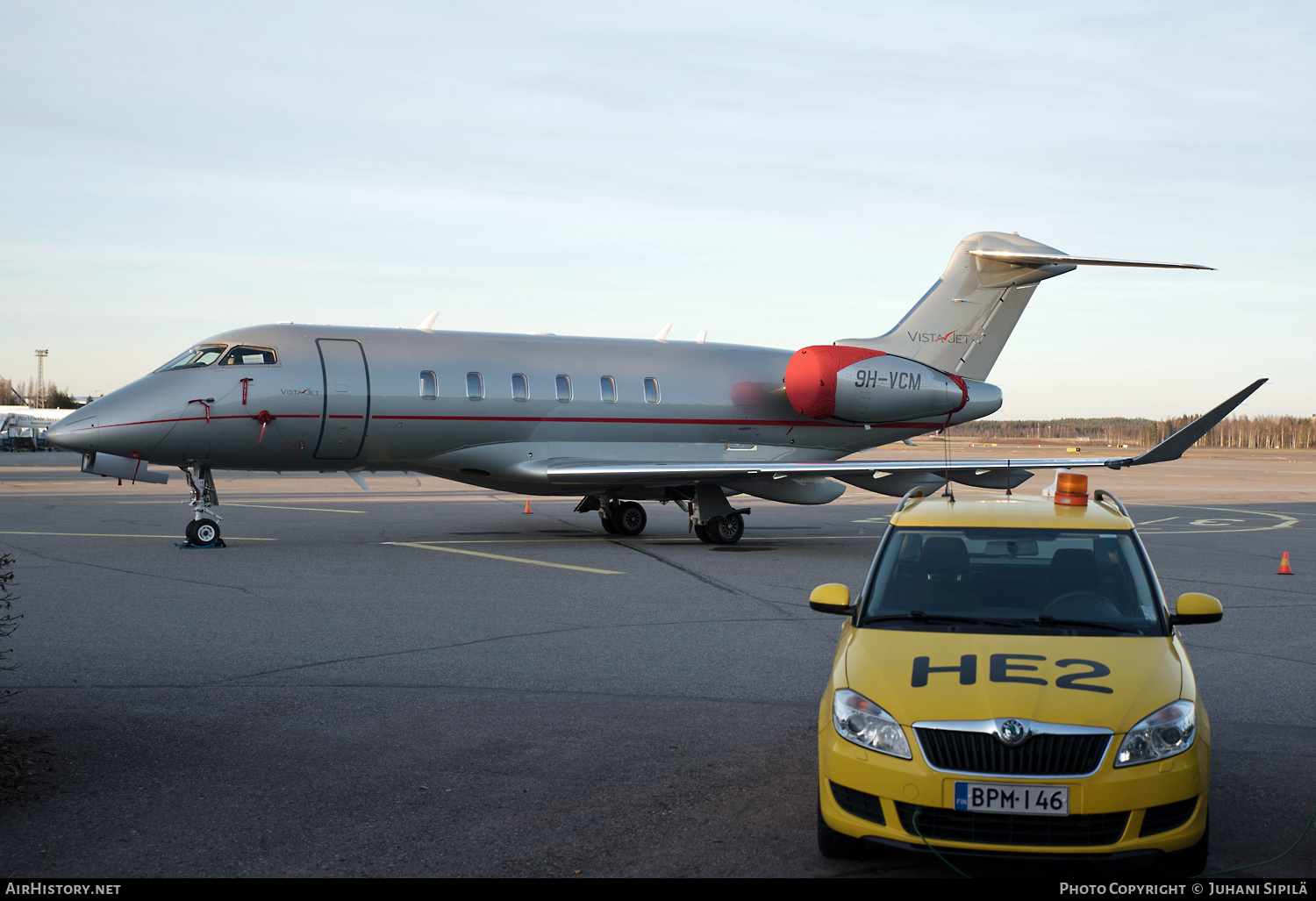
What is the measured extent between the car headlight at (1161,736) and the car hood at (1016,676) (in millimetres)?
42

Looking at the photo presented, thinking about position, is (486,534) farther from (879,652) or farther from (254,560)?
(879,652)

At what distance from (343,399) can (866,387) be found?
9.25 meters

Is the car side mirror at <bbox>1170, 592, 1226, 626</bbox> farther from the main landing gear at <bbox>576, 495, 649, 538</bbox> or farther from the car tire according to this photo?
the main landing gear at <bbox>576, 495, 649, 538</bbox>

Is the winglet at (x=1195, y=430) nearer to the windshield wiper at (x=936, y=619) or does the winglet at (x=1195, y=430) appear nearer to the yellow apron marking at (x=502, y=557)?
the windshield wiper at (x=936, y=619)

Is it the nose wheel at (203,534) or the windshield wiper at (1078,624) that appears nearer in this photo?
the windshield wiper at (1078,624)

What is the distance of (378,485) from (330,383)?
68.1 ft

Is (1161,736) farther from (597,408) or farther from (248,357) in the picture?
(248,357)

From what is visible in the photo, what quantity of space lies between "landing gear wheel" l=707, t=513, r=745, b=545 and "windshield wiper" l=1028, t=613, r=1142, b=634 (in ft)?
43.2

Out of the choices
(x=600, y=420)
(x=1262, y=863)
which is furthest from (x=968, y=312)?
(x=1262, y=863)

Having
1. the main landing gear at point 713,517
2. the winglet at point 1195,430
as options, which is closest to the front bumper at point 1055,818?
the winglet at point 1195,430

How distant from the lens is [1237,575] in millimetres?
14727

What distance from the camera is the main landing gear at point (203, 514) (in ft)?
54.6

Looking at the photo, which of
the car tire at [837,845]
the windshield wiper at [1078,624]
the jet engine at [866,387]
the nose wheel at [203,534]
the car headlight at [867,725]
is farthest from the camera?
the jet engine at [866,387]

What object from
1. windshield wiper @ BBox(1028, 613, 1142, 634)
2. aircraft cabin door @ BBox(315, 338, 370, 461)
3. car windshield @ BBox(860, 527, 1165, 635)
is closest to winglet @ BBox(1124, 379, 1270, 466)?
car windshield @ BBox(860, 527, 1165, 635)
